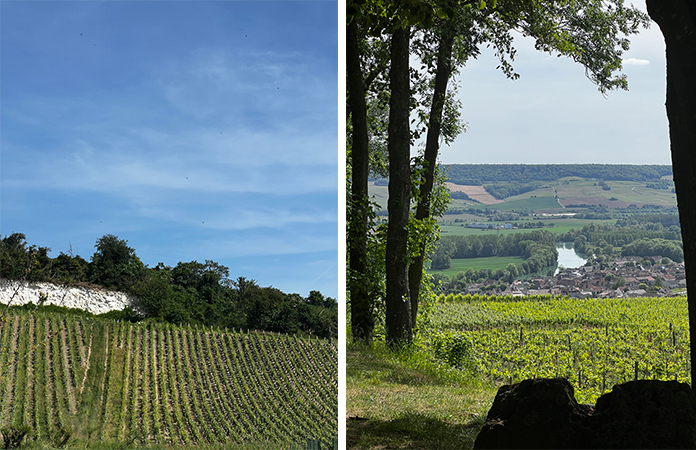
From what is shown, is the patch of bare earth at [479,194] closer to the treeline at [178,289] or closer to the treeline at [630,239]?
the treeline at [630,239]

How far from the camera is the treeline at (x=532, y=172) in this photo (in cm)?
984

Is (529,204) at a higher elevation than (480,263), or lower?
higher

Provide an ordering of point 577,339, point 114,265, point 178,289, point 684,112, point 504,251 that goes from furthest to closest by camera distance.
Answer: point 178,289 < point 504,251 < point 577,339 < point 114,265 < point 684,112

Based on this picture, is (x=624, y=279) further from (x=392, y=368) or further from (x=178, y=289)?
(x=178, y=289)

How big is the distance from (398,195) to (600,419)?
3191 millimetres

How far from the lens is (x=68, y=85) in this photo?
29.9 feet

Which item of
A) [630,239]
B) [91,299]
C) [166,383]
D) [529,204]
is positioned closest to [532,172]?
[529,204]

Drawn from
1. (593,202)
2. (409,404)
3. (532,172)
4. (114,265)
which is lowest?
(409,404)

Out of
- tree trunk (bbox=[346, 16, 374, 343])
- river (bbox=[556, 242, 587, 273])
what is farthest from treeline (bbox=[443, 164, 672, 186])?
tree trunk (bbox=[346, 16, 374, 343])

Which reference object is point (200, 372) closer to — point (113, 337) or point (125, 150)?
point (113, 337)

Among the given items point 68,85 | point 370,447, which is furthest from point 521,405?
point 68,85

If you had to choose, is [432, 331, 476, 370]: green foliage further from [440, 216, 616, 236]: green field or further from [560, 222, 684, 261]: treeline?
[440, 216, 616, 236]: green field

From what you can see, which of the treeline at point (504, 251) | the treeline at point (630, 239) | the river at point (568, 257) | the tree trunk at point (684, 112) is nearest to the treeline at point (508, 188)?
the treeline at point (504, 251)

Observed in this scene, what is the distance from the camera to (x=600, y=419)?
4.26ft
